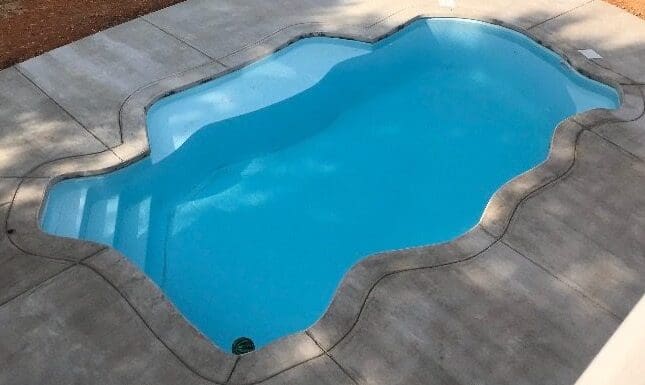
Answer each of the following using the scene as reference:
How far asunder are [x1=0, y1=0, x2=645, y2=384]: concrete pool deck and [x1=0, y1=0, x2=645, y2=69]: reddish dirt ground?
2.02 ft

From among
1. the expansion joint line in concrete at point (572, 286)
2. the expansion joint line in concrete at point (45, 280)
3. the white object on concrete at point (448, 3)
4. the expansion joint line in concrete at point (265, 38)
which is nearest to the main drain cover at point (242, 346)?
the expansion joint line in concrete at point (45, 280)

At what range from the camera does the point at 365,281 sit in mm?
6812

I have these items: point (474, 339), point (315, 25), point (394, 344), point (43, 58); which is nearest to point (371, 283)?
point (394, 344)

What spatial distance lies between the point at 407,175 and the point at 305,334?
3.59 meters

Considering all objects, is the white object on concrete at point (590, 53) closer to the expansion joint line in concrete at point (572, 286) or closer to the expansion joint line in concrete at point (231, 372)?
the expansion joint line in concrete at point (572, 286)

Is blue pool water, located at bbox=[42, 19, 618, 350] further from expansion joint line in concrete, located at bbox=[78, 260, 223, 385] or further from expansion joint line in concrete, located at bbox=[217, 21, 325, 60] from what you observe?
expansion joint line in concrete, located at bbox=[78, 260, 223, 385]

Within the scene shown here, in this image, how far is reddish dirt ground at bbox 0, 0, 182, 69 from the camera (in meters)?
10.5

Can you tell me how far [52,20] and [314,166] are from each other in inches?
237

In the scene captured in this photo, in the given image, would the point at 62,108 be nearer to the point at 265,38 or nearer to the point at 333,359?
the point at 265,38

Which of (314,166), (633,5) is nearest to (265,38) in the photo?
(314,166)

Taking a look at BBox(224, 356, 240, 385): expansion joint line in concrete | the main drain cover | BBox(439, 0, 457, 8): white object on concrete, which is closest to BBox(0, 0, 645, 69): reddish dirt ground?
BBox(439, 0, 457, 8): white object on concrete

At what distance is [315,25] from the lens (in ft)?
37.1

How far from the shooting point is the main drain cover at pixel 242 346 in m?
6.60

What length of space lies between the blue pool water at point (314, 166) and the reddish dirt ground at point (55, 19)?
2.79 meters
